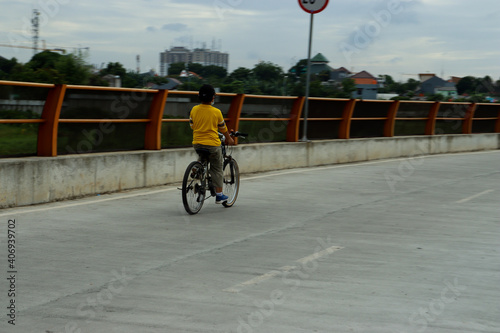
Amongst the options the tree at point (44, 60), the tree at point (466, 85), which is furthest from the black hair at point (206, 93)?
the tree at point (466, 85)

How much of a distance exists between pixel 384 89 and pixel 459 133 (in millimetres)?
75258

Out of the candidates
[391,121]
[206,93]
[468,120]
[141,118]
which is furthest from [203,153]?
[468,120]

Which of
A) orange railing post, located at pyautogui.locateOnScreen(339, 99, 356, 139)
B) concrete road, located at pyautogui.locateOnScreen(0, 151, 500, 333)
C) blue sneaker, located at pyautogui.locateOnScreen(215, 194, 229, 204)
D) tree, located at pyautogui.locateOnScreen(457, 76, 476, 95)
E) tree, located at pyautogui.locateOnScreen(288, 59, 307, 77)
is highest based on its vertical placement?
tree, located at pyautogui.locateOnScreen(457, 76, 476, 95)

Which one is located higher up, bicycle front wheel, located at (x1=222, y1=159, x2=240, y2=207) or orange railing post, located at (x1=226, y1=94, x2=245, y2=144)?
orange railing post, located at (x1=226, y1=94, x2=245, y2=144)

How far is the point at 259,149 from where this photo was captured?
16141 millimetres

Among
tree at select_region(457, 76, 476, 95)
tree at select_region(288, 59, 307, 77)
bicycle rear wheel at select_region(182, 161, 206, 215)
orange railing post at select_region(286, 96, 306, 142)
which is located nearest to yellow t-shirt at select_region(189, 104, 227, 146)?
bicycle rear wheel at select_region(182, 161, 206, 215)

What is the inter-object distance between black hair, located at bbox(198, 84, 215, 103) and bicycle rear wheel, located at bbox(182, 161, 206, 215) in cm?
89

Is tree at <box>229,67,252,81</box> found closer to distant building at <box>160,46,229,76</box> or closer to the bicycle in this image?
distant building at <box>160,46,229,76</box>

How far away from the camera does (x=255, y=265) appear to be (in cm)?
706

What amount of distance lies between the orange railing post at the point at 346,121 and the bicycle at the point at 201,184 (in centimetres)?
907

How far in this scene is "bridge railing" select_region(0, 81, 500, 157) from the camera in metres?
10.9

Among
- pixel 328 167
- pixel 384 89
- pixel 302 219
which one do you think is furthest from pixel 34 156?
pixel 384 89

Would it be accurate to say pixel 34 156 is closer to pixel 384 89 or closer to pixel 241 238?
pixel 241 238

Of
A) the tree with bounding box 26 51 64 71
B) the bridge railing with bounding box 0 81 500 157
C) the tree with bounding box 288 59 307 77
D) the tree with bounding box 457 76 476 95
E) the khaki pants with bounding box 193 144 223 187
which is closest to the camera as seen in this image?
the khaki pants with bounding box 193 144 223 187
